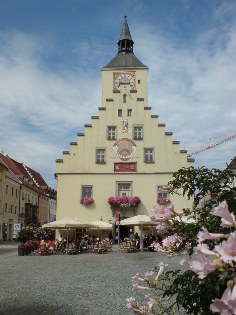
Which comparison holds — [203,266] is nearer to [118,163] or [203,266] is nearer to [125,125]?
[118,163]

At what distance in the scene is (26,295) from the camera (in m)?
10.0

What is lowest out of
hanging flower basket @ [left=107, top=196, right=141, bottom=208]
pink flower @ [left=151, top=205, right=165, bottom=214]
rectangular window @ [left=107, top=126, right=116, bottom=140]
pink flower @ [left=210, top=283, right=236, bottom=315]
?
pink flower @ [left=210, top=283, right=236, bottom=315]

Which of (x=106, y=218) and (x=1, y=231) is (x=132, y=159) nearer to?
(x=106, y=218)

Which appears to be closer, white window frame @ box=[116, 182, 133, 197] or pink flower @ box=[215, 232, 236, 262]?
pink flower @ box=[215, 232, 236, 262]

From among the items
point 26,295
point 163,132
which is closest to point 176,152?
point 163,132

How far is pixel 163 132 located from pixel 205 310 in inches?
1450

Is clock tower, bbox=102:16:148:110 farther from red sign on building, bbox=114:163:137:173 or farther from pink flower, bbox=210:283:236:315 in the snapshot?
pink flower, bbox=210:283:236:315

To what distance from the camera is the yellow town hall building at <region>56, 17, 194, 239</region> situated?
38.2m

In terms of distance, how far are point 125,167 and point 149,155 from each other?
2.62 meters

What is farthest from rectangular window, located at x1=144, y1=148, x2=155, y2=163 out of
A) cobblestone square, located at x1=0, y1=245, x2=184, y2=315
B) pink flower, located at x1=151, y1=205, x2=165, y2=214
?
pink flower, located at x1=151, y1=205, x2=165, y2=214

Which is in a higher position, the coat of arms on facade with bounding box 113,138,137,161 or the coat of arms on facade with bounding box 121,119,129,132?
the coat of arms on facade with bounding box 121,119,129,132

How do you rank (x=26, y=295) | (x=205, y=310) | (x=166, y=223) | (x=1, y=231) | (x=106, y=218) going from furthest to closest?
(x=1, y=231) → (x=106, y=218) → (x=26, y=295) → (x=166, y=223) → (x=205, y=310)

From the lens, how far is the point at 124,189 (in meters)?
38.6

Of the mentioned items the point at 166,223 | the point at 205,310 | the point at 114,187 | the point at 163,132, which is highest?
the point at 163,132
